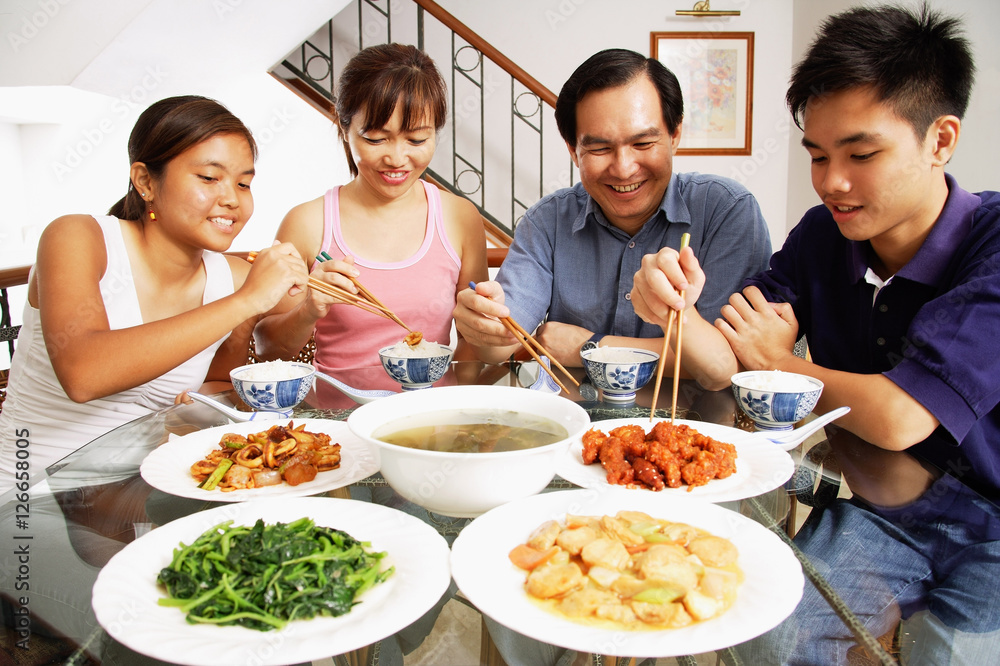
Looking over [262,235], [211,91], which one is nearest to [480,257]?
[211,91]

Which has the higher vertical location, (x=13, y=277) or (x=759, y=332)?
(x=13, y=277)

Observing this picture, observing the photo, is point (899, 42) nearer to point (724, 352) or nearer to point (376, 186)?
point (724, 352)

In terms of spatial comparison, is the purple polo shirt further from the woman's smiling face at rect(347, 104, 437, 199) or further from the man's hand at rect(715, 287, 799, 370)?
the woman's smiling face at rect(347, 104, 437, 199)

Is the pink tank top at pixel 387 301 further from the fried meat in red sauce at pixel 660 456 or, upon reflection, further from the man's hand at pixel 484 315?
the fried meat in red sauce at pixel 660 456

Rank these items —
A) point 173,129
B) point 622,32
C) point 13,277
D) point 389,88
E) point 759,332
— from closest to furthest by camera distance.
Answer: point 759,332
point 173,129
point 389,88
point 13,277
point 622,32

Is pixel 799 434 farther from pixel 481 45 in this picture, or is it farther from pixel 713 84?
pixel 713 84

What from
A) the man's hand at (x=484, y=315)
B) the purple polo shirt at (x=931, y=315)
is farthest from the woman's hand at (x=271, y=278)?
the purple polo shirt at (x=931, y=315)

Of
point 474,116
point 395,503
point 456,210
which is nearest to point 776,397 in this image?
point 395,503

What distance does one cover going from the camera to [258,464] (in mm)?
1059

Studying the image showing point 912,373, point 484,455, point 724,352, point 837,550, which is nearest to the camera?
point 484,455

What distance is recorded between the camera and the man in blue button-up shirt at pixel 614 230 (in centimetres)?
187

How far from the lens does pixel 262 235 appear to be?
554 cm

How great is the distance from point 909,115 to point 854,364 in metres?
0.61

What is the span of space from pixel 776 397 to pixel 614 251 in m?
1.03
